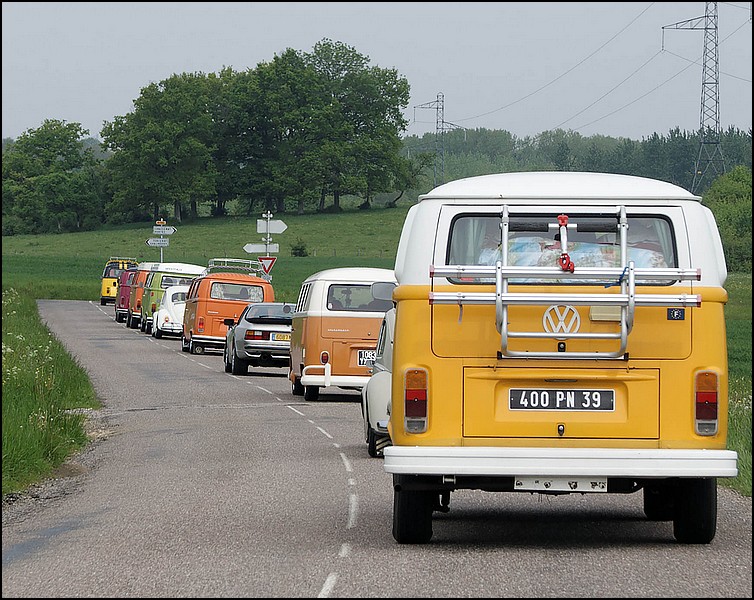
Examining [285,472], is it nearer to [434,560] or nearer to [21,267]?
[434,560]

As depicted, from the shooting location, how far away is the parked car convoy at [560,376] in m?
8.72

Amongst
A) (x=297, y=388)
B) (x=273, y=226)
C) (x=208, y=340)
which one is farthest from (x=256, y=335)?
(x=273, y=226)

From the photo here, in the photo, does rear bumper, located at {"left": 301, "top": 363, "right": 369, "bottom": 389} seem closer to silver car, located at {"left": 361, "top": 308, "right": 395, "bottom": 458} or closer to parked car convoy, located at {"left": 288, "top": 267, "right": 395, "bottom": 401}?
parked car convoy, located at {"left": 288, "top": 267, "right": 395, "bottom": 401}

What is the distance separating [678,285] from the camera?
29.3 ft

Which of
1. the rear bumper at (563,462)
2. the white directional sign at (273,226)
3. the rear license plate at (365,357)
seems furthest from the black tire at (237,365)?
the rear bumper at (563,462)

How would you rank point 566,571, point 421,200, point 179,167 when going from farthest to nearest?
point 179,167 < point 421,200 < point 566,571

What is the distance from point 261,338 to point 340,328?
326 inches

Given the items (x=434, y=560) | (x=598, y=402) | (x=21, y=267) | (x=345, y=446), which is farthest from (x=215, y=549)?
(x=21, y=267)

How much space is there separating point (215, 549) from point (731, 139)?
14217 cm

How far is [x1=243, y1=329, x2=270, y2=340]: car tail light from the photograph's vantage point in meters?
29.4

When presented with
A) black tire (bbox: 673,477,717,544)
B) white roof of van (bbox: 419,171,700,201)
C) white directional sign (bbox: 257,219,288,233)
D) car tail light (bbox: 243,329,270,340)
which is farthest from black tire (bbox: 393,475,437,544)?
white directional sign (bbox: 257,219,288,233)

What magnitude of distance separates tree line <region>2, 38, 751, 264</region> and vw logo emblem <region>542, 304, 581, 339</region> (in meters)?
120

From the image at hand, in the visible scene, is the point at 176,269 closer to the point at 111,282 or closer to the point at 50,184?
the point at 111,282

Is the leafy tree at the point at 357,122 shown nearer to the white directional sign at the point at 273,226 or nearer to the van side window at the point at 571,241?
the white directional sign at the point at 273,226
